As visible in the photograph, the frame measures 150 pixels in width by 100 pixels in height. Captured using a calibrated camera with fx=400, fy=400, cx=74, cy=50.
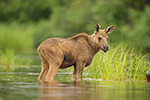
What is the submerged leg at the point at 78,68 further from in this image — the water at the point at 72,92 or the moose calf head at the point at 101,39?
the water at the point at 72,92

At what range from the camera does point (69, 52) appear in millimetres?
13320

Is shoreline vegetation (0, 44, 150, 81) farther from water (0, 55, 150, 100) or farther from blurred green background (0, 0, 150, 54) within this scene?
blurred green background (0, 0, 150, 54)

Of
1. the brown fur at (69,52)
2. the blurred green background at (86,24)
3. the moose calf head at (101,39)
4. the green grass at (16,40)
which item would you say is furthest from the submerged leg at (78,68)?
the green grass at (16,40)

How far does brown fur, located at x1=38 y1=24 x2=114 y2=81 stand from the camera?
510 inches

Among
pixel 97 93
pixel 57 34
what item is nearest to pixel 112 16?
pixel 57 34

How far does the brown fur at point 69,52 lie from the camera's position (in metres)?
13.0

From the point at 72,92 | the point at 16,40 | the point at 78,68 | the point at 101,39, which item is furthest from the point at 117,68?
the point at 16,40

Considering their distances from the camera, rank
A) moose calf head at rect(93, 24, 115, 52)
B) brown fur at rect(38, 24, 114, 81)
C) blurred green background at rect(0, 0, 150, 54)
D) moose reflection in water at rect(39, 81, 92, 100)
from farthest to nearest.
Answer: blurred green background at rect(0, 0, 150, 54) < moose calf head at rect(93, 24, 115, 52) < brown fur at rect(38, 24, 114, 81) < moose reflection in water at rect(39, 81, 92, 100)

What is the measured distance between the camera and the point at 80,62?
1344 cm

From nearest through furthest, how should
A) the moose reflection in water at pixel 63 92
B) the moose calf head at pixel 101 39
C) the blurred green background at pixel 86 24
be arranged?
the moose reflection in water at pixel 63 92 < the moose calf head at pixel 101 39 < the blurred green background at pixel 86 24

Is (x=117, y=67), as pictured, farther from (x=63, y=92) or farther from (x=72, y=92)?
(x=63, y=92)

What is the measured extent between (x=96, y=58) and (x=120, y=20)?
2928cm

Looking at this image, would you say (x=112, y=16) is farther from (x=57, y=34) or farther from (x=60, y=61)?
(x=60, y=61)

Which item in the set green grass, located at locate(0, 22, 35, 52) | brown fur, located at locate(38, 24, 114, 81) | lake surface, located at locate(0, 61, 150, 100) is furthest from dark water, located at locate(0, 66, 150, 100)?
green grass, located at locate(0, 22, 35, 52)
